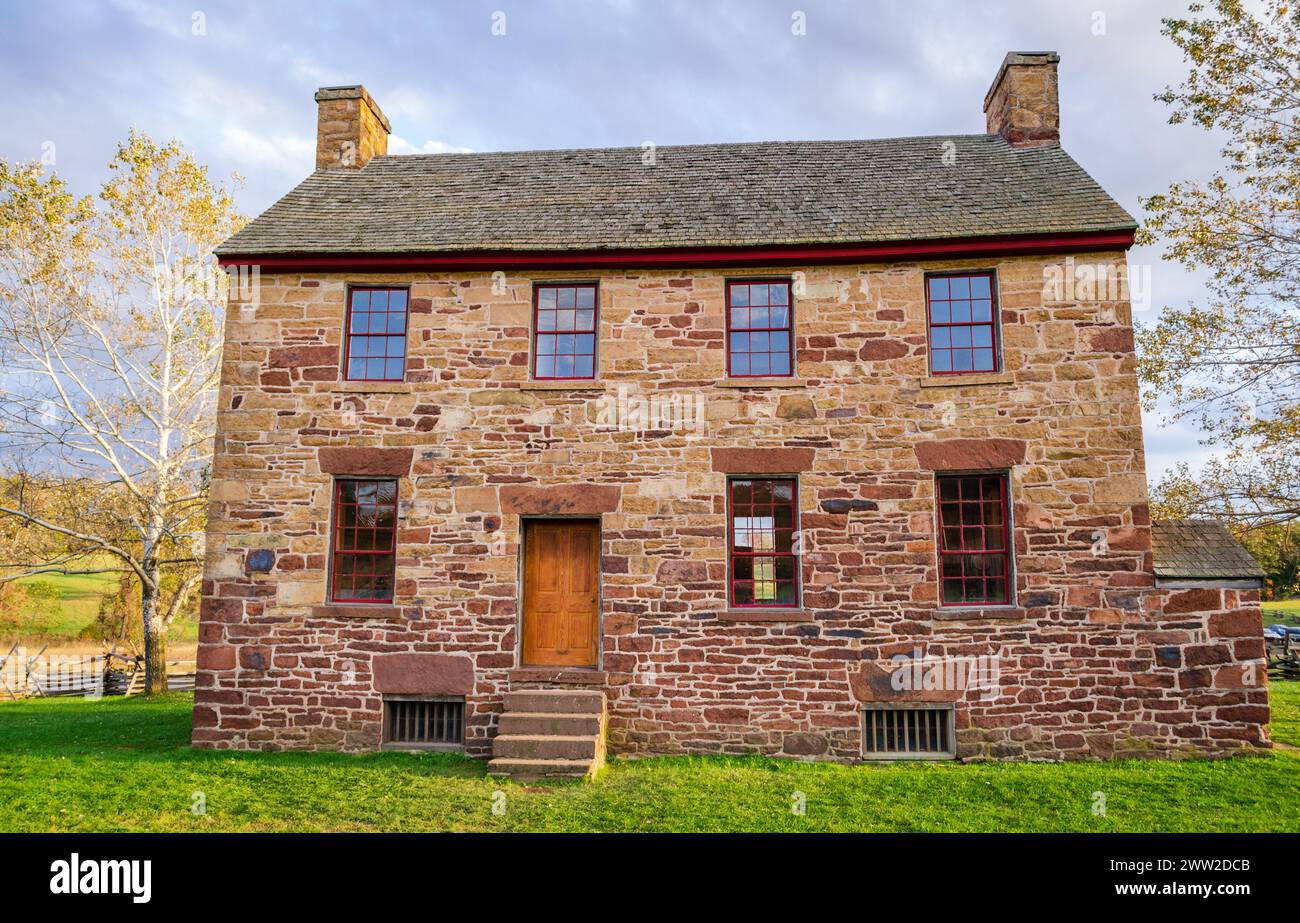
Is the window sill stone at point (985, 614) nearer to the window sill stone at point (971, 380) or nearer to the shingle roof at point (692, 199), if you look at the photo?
the window sill stone at point (971, 380)

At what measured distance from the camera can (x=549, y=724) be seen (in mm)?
Answer: 9094

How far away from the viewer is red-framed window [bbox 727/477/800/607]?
993 centimetres

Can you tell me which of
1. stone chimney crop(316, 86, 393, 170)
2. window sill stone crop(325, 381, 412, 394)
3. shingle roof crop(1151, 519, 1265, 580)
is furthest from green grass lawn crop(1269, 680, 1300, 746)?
stone chimney crop(316, 86, 393, 170)

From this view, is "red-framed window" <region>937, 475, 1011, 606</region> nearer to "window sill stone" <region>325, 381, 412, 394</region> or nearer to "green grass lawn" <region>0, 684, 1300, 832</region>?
"green grass lawn" <region>0, 684, 1300, 832</region>

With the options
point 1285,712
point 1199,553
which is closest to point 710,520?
point 1199,553

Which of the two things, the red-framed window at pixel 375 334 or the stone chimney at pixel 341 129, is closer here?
the red-framed window at pixel 375 334

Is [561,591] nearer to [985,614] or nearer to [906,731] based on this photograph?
[906,731]

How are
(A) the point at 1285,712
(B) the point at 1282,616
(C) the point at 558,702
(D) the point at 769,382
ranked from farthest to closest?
(B) the point at 1282,616 → (A) the point at 1285,712 → (D) the point at 769,382 → (C) the point at 558,702

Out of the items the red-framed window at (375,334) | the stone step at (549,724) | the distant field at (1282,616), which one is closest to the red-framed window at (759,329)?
the red-framed window at (375,334)

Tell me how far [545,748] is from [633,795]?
4.57 ft

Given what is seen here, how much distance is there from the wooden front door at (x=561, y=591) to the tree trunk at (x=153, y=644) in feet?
35.9

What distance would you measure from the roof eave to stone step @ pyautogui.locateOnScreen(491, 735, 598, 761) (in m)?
5.99

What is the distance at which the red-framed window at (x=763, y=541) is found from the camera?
32.6ft

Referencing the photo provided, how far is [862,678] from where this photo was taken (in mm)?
9555
